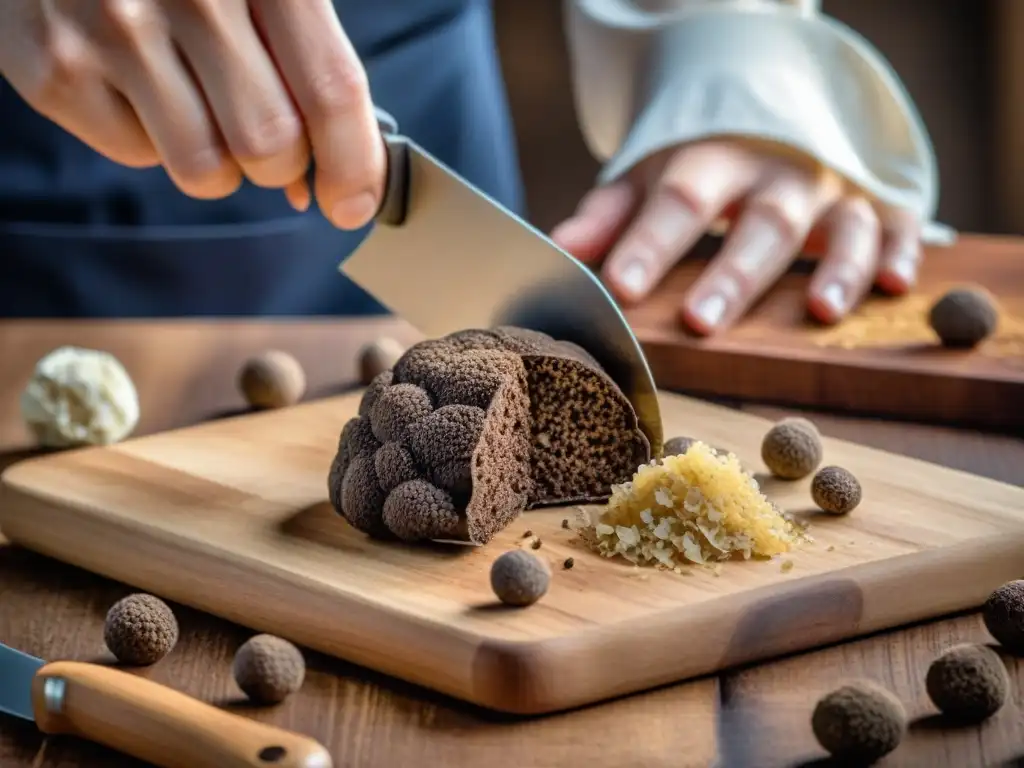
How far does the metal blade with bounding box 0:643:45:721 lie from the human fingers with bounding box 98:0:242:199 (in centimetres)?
65

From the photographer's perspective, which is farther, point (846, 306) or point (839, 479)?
point (846, 306)

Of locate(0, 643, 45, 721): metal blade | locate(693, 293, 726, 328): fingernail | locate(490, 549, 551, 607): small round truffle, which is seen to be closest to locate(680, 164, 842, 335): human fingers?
locate(693, 293, 726, 328): fingernail

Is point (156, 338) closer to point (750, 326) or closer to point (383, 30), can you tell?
point (383, 30)

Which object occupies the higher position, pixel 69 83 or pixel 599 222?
pixel 69 83

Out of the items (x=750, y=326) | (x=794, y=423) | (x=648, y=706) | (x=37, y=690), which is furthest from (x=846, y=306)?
(x=37, y=690)

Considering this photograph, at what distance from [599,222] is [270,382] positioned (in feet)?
2.27

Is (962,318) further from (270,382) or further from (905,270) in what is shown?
(270,382)

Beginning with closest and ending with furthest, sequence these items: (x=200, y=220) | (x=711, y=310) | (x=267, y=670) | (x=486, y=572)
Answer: (x=267, y=670), (x=486, y=572), (x=711, y=310), (x=200, y=220)

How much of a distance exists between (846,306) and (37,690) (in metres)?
1.48

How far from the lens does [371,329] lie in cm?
246

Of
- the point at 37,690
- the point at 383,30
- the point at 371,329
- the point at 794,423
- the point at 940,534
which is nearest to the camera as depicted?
the point at 37,690

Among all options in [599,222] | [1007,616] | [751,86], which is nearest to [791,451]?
[1007,616]

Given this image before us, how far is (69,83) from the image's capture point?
5.64 feet

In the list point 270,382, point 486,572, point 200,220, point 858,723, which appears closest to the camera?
point 858,723
